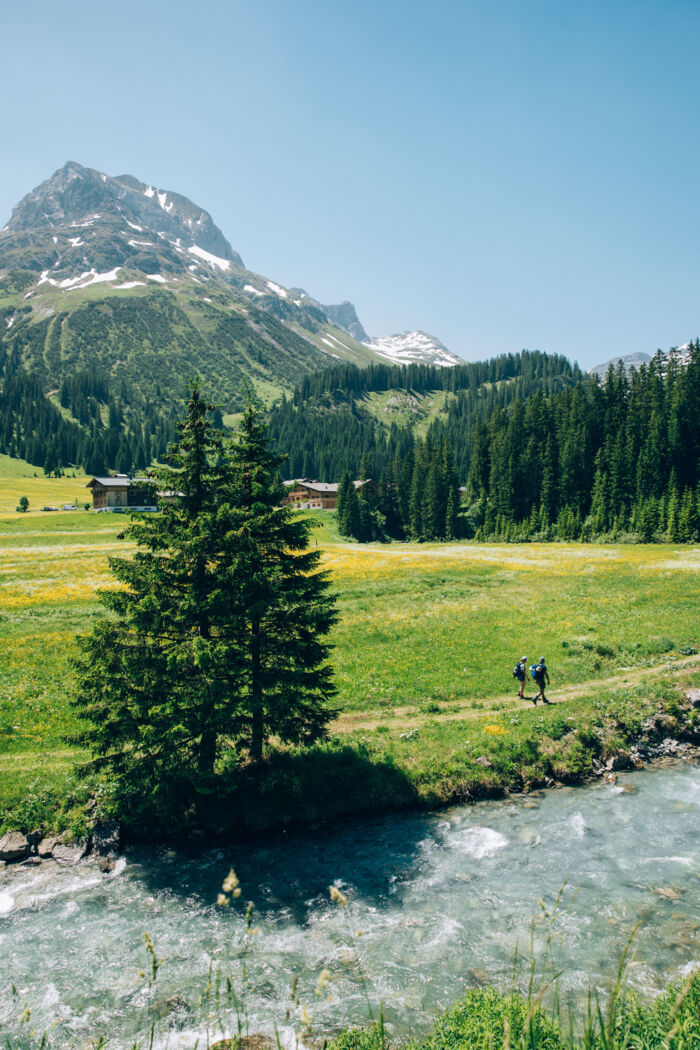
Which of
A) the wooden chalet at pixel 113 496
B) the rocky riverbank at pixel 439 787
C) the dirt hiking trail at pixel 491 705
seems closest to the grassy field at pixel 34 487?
the wooden chalet at pixel 113 496

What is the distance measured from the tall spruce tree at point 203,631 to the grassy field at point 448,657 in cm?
264

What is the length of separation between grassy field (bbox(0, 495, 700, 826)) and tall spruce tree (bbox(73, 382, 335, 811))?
2.64 metres

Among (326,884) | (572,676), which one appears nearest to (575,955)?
(326,884)

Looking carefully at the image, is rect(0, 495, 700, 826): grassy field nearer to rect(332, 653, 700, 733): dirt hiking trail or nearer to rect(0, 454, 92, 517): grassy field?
rect(332, 653, 700, 733): dirt hiking trail

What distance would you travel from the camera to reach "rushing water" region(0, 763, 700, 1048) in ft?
36.2

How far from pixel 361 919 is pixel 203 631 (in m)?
9.07

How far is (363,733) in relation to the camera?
22.5 meters

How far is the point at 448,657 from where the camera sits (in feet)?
103

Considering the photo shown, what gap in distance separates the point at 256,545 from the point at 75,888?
34.1ft

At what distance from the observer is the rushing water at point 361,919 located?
1104cm

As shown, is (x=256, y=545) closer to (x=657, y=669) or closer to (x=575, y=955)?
(x=575, y=955)

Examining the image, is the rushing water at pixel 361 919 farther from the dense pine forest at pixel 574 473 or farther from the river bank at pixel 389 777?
the dense pine forest at pixel 574 473

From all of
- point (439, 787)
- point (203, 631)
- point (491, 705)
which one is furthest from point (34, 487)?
point (439, 787)

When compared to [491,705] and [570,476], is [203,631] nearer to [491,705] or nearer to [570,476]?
[491,705]
